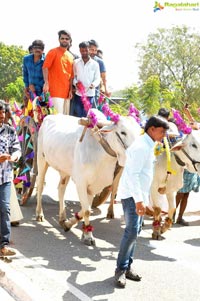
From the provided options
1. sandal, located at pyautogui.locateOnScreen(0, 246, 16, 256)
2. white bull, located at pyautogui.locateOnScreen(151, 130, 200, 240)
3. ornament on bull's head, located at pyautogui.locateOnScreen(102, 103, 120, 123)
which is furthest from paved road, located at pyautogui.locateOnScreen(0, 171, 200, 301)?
ornament on bull's head, located at pyautogui.locateOnScreen(102, 103, 120, 123)

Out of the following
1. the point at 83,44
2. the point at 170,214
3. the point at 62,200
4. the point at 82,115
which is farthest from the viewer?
the point at 82,115

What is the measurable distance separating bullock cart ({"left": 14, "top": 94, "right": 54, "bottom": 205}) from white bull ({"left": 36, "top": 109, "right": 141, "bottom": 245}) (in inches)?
15.9

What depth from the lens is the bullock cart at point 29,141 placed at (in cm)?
735

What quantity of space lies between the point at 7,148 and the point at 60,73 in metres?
2.79

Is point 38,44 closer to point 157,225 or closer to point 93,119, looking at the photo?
point 93,119

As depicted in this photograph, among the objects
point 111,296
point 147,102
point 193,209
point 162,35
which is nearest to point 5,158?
point 111,296

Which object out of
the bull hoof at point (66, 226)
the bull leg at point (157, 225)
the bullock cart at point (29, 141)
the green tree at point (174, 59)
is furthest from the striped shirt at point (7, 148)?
the green tree at point (174, 59)

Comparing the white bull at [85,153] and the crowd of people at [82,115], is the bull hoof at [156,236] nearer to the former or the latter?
the white bull at [85,153]

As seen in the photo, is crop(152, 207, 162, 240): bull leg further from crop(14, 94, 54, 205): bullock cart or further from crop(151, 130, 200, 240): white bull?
crop(14, 94, 54, 205): bullock cart

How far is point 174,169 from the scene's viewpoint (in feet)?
20.2

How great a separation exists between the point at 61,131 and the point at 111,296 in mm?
3102

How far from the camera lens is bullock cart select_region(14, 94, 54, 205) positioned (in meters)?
7.35

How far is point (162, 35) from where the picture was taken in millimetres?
36062

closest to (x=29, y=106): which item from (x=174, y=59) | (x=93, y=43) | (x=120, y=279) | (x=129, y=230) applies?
(x=93, y=43)
